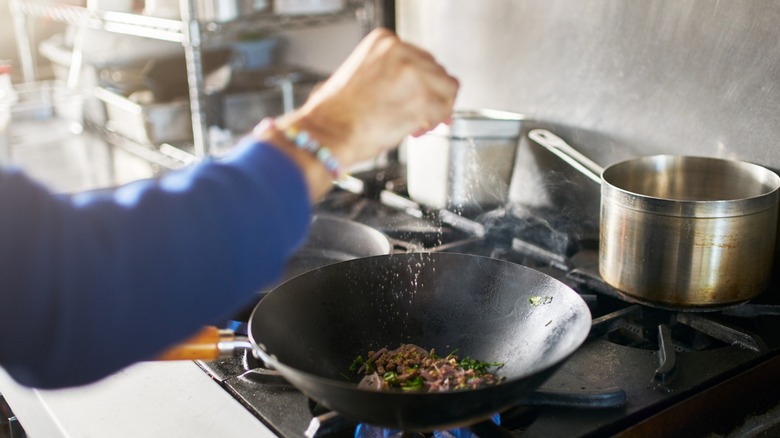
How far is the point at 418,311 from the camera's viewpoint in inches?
34.7

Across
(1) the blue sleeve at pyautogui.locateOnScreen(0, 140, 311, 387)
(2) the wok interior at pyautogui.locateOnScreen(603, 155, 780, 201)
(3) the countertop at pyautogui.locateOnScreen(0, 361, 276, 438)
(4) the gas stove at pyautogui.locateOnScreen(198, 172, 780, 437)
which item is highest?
(1) the blue sleeve at pyautogui.locateOnScreen(0, 140, 311, 387)

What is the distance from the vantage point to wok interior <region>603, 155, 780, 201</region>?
95 centimetres

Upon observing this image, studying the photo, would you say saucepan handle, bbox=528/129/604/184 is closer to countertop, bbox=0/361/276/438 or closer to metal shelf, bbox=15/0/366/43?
countertop, bbox=0/361/276/438

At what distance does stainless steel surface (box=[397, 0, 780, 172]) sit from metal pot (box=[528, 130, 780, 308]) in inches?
3.8

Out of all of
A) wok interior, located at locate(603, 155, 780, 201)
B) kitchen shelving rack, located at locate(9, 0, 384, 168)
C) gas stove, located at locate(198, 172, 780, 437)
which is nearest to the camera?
gas stove, located at locate(198, 172, 780, 437)

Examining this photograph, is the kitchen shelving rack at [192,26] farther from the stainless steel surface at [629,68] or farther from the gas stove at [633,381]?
the gas stove at [633,381]

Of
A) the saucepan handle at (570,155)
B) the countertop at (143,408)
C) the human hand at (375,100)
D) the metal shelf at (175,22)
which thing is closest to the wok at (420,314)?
the countertop at (143,408)

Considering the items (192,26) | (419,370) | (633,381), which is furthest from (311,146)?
(192,26)

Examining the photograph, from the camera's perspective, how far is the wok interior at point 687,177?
37.6 inches

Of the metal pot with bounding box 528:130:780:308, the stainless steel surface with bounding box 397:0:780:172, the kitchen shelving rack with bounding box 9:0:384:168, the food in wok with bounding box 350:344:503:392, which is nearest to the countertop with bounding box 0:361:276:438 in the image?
the food in wok with bounding box 350:344:503:392

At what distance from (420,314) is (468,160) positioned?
1.38ft

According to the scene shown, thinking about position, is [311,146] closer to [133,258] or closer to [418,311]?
[133,258]

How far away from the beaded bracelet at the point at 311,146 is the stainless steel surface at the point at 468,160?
68cm

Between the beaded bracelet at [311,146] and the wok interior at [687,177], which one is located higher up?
the beaded bracelet at [311,146]
